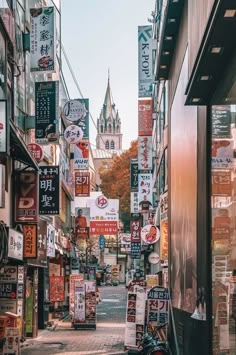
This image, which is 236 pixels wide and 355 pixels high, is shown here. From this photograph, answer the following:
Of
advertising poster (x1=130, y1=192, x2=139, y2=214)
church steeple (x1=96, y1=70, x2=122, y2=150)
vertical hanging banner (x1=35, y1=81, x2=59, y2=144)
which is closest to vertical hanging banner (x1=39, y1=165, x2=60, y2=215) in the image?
vertical hanging banner (x1=35, y1=81, x2=59, y2=144)

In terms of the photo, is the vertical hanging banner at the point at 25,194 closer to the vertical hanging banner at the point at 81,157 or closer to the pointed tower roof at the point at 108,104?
the vertical hanging banner at the point at 81,157

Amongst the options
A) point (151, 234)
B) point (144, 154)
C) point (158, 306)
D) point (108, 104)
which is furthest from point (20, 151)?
point (108, 104)

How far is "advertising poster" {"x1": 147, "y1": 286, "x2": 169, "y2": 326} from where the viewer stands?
1922cm

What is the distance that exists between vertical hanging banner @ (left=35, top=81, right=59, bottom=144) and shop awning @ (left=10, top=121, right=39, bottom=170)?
2.20 metres

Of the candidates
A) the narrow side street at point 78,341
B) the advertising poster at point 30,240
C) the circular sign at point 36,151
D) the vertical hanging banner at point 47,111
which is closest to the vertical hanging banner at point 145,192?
the narrow side street at point 78,341

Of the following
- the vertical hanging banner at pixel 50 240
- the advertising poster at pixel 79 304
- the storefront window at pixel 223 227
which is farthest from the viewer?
the advertising poster at pixel 79 304

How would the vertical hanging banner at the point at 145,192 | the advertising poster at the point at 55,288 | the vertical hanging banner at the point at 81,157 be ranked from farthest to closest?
the vertical hanging banner at the point at 145,192, the vertical hanging banner at the point at 81,157, the advertising poster at the point at 55,288

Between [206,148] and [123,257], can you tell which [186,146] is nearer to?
[206,148]

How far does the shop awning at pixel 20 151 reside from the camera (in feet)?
67.9

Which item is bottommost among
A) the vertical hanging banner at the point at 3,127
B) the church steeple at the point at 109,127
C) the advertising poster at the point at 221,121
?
the advertising poster at the point at 221,121

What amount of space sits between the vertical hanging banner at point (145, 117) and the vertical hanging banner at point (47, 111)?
1689 cm

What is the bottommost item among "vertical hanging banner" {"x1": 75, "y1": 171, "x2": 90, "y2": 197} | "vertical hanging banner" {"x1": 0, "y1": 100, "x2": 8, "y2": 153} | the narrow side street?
the narrow side street

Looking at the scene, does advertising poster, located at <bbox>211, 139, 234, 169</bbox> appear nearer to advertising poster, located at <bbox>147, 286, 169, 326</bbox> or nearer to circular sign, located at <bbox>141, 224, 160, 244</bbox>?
advertising poster, located at <bbox>147, 286, 169, 326</bbox>

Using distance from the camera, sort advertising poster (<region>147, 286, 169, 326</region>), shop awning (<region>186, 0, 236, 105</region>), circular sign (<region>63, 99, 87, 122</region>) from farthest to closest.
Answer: circular sign (<region>63, 99, 87, 122</region>)
advertising poster (<region>147, 286, 169, 326</region>)
shop awning (<region>186, 0, 236, 105</region>)
